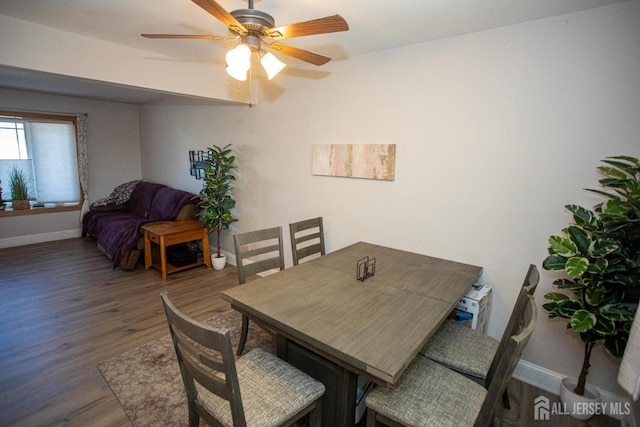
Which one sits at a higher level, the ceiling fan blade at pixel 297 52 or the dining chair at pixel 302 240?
the ceiling fan blade at pixel 297 52

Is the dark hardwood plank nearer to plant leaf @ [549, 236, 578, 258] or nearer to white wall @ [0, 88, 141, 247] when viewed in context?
white wall @ [0, 88, 141, 247]

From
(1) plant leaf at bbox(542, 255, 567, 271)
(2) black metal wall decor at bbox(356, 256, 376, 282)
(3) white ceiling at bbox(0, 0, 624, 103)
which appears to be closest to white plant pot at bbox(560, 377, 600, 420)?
(1) plant leaf at bbox(542, 255, 567, 271)

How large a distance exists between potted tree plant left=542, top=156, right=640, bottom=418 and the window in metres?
6.80

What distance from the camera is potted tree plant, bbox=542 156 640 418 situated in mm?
1544

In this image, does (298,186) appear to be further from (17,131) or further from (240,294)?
(17,131)

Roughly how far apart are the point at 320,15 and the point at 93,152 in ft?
17.9

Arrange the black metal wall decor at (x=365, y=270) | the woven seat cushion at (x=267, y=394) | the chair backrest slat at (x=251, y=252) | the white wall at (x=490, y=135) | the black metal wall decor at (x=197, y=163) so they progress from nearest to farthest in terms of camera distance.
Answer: the woven seat cushion at (x=267, y=394)
the white wall at (x=490, y=135)
the black metal wall decor at (x=365, y=270)
the chair backrest slat at (x=251, y=252)
the black metal wall decor at (x=197, y=163)

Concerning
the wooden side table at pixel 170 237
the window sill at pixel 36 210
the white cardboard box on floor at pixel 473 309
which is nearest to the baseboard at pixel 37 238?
the window sill at pixel 36 210

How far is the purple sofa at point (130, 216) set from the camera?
3.98 m

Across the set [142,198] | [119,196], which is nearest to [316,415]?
[142,198]

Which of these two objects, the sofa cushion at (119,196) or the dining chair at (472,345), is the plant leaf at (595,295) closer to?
the dining chair at (472,345)

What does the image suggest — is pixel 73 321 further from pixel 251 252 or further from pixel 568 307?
pixel 568 307

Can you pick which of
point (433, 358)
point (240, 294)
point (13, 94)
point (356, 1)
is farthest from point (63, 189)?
point (433, 358)

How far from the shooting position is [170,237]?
12.2 ft
